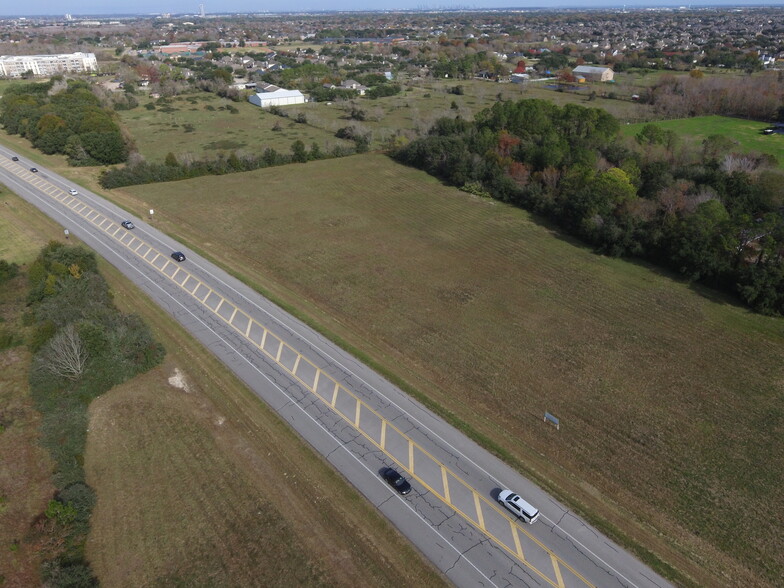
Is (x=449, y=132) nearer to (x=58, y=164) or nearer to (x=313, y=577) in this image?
(x=58, y=164)

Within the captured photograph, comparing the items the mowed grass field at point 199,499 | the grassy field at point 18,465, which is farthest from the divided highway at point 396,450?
the grassy field at point 18,465

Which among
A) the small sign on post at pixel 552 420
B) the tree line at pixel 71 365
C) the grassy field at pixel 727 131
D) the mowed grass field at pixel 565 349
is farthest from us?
the grassy field at pixel 727 131

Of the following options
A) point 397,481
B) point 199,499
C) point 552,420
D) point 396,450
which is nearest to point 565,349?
point 552,420

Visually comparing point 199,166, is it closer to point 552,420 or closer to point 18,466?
point 18,466

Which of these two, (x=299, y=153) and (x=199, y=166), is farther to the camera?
(x=299, y=153)

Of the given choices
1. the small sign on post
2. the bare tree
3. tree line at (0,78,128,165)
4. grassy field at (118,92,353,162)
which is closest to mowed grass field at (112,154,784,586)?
the small sign on post

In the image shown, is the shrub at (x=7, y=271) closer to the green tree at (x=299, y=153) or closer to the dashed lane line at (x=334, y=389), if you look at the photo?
the dashed lane line at (x=334, y=389)

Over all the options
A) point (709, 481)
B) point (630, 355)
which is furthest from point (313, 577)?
point (630, 355)
